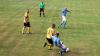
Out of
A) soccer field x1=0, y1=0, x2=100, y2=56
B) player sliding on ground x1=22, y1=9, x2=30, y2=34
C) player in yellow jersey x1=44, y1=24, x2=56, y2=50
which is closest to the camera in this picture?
player in yellow jersey x1=44, y1=24, x2=56, y2=50

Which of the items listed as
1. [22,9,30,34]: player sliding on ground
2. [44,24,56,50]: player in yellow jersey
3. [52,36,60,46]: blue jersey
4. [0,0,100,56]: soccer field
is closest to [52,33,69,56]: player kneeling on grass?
[52,36,60,46]: blue jersey

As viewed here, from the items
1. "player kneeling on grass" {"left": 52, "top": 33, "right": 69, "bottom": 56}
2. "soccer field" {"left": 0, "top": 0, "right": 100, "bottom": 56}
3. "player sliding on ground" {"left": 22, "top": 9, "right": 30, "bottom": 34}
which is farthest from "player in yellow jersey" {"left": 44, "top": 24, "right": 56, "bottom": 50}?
"player sliding on ground" {"left": 22, "top": 9, "right": 30, "bottom": 34}

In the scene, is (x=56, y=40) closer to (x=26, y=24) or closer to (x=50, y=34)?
(x=50, y=34)

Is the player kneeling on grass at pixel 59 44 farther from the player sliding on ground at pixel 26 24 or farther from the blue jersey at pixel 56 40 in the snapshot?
the player sliding on ground at pixel 26 24

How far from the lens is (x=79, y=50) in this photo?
26016 millimetres

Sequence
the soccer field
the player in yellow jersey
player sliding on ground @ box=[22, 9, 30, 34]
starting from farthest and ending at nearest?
player sliding on ground @ box=[22, 9, 30, 34]
the soccer field
the player in yellow jersey

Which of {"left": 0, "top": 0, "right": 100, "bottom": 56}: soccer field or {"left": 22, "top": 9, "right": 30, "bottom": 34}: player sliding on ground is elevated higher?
{"left": 22, "top": 9, "right": 30, "bottom": 34}: player sliding on ground

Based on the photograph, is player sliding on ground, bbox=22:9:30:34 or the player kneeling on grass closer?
the player kneeling on grass

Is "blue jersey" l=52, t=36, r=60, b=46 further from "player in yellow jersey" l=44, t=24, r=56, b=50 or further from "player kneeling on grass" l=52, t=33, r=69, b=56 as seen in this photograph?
"player in yellow jersey" l=44, t=24, r=56, b=50

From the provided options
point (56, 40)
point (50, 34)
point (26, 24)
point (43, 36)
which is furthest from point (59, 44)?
point (26, 24)

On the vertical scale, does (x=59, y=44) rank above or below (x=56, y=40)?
→ below

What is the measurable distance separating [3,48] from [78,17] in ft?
67.6

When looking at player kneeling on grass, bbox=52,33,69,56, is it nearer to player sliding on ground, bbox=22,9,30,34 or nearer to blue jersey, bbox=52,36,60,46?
blue jersey, bbox=52,36,60,46

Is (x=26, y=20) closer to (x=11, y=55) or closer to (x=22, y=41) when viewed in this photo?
(x=22, y=41)
